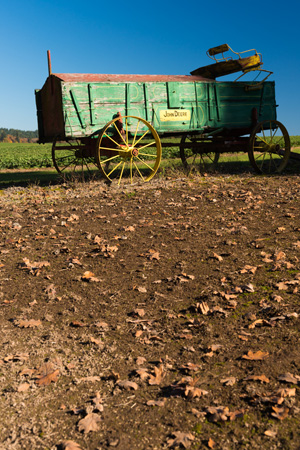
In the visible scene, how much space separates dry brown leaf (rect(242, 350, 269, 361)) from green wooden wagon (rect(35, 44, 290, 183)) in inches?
297

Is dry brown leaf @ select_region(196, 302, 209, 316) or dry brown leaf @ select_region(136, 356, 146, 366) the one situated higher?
dry brown leaf @ select_region(196, 302, 209, 316)

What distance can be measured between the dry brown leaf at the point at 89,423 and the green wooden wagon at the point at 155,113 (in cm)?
804

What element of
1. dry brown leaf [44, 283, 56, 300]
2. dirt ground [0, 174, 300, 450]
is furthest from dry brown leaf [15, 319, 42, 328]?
dry brown leaf [44, 283, 56, 300]

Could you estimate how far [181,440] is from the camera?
8.54 feet

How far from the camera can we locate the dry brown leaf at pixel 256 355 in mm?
3371

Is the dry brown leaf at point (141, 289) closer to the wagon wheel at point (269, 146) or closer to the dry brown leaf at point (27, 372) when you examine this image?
the dry brown leaf at point (27, 372)

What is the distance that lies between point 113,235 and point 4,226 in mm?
2202

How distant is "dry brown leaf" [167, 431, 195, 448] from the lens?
102 inches

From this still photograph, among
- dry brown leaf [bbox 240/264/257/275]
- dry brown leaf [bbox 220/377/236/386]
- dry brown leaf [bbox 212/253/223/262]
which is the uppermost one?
dry brown leaf [bbox 212/253/223/262]

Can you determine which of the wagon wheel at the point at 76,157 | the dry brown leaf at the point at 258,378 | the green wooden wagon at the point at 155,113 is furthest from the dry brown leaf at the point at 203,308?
the wagon wheel at the point at 76,157

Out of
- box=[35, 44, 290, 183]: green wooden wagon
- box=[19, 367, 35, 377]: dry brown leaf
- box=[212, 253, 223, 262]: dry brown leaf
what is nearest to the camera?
box=[19, 367, 35, 377]: dry brown leaf

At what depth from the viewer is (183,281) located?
496 centimetres

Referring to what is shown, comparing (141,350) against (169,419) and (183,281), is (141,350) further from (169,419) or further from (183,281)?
(183,281)

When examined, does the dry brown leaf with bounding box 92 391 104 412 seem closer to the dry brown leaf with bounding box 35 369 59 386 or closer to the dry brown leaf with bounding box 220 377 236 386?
the dry brown leaf with bounding box 35 369 59 386
